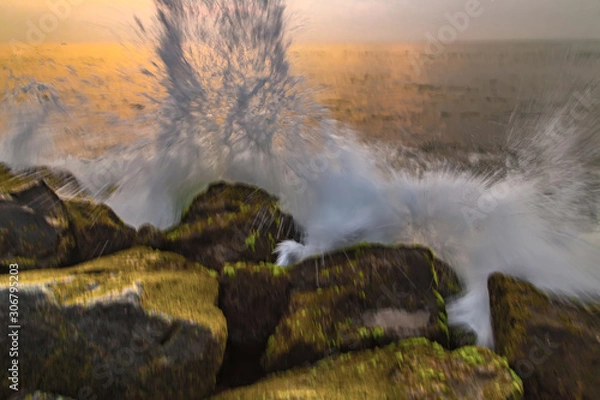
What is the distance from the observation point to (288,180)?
84.3 inches

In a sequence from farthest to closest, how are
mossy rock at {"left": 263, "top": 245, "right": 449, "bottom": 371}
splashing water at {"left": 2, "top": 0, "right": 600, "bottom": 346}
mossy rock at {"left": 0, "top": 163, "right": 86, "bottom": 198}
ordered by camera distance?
mossy rock at {"left": 0, "top": 163, "right": 86, "bottom": 198} → splashing water at {"left": 2, "top": 0, "right": 600, "bottom": 346} → mossy rock at {"left": 263, "top": 245, "right": 449, "bottom": 371}

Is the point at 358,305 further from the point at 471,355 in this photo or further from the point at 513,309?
the point at 513,309

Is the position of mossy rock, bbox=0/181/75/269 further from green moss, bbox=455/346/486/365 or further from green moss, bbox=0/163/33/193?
green moss, bbox=455/346/486/365

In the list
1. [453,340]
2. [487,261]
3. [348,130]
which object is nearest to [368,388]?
[453,340]

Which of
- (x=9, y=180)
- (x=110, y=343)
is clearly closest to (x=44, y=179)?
(x=9, y=180)

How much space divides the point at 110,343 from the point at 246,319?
56cm

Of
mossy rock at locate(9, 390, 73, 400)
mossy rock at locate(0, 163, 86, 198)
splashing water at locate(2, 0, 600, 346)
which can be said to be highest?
splashing water at locate(2, 0, 600, 346)

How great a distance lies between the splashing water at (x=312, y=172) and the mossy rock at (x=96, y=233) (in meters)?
0.08

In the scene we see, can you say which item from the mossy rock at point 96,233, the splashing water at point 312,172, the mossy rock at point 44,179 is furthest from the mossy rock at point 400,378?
the mossy rock at point 44,179

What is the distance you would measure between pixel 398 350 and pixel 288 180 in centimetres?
103

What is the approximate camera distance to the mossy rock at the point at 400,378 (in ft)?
4.55

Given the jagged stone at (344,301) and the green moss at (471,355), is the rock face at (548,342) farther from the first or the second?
the jagged stone at (344,301)

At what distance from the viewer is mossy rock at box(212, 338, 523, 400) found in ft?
4.55

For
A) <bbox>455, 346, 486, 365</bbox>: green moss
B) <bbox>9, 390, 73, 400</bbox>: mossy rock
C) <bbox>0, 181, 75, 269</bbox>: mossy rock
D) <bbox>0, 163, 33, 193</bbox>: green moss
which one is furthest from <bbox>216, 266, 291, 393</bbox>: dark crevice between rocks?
<bbox>0, 163, 33, 193</bbox>: green moss
